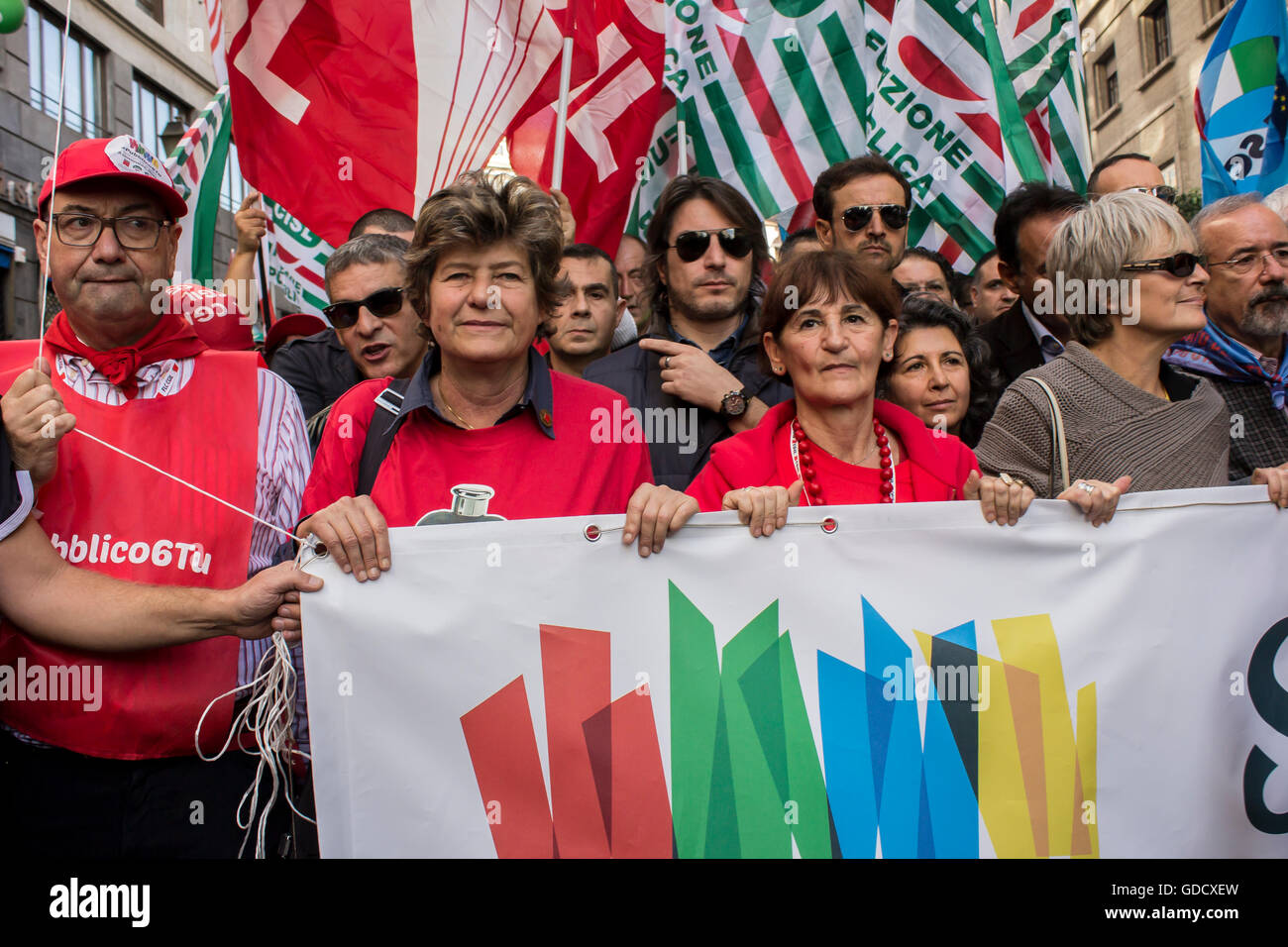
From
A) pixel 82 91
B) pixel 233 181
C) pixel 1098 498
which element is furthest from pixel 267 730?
pixel 82 91

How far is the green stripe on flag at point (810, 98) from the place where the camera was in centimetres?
589

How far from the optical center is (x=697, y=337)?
3996mm

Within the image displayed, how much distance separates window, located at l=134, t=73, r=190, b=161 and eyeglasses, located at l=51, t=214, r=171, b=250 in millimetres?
Answer: 18559

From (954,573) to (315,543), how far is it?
143 centimetres

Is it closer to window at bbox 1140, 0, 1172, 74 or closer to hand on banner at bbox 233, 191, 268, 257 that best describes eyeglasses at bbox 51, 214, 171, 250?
hand on banner at bbox 233, 191, 268, 257

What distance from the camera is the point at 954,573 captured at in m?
2.58

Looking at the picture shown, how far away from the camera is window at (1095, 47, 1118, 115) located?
27.8 meters

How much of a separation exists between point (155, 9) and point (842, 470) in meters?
21.6

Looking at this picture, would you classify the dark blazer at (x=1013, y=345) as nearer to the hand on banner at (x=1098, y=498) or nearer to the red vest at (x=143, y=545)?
the hand on banner at (x=1098, y=498)

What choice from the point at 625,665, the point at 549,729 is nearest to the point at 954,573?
the point at 625,665

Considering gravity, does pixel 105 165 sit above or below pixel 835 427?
above

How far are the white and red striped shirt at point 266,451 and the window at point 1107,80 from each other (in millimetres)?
28932

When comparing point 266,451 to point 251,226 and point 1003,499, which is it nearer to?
point 1003,499
